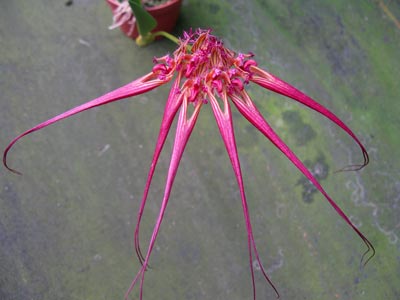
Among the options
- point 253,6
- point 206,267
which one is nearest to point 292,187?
point 206,267

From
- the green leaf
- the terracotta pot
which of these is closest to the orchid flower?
the green leaf

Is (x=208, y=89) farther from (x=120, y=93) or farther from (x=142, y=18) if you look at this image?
(x=142, y=18)

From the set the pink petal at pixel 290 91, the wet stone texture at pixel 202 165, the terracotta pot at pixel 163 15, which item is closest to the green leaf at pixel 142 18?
the terracotta pot at pixel 163 15

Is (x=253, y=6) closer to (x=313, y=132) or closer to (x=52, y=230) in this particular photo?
(x=313, y=132)

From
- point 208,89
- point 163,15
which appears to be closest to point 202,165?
point 163,15

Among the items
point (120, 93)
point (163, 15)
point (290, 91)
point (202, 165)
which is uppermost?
point (290, 91)

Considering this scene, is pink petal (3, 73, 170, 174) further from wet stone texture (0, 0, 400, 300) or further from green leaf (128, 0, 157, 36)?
wet stone texture (0, 0, 400, 300)

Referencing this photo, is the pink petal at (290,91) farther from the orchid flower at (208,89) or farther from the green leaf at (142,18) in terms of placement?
the green leaf at (142,18)
